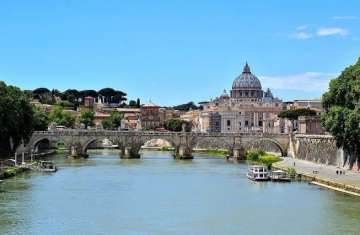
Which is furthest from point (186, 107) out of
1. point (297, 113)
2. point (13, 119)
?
point (13, 119)

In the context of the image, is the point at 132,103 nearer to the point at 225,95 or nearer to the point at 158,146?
the point at 225,95

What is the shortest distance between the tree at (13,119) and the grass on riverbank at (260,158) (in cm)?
1581

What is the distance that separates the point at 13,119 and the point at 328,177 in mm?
21023

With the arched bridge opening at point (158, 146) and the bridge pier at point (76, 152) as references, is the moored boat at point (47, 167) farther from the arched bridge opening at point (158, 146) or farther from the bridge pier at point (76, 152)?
the arched bridge opening at point (158, 146)

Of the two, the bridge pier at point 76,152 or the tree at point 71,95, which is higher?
the tree at point 71,95

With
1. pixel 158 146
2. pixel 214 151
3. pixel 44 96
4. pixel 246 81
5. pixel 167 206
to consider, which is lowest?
pixel 167 206

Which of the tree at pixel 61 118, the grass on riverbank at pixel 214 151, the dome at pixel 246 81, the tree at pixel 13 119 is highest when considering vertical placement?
the dome at pixel 246 81

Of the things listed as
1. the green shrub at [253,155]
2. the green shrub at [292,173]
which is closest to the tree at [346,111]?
the green shrub at [292,173]

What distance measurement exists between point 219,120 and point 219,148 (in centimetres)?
4699

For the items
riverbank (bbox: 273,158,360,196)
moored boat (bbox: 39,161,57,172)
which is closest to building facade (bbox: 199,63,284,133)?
riverbank (bbox: 273,158,360,196)

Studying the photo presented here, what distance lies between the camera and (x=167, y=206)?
1246 inches

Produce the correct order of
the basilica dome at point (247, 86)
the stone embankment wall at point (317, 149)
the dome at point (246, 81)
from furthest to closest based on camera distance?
the dome at point (246, 81), the basilica dome at point (247, 86), the stone embankment wall at point (317, 149)

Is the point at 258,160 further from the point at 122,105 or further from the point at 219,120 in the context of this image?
the point at 122,105

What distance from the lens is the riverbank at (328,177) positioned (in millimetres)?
36359
